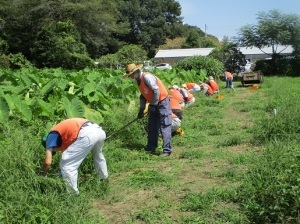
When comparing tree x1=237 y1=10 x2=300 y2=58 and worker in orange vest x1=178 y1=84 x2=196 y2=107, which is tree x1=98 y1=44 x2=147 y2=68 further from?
worker in orange vest x1=178 y1=84 x2=196 y2=107

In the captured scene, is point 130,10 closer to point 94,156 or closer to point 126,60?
point 126,60

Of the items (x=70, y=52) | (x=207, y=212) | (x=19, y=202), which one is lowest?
(x=207, y=212)

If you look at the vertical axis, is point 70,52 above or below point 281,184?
above

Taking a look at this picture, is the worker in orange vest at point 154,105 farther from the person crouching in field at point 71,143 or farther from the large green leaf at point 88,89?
the person crouching in field at point 71,143

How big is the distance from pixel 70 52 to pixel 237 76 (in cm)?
1162

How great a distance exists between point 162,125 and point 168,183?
5.43ft

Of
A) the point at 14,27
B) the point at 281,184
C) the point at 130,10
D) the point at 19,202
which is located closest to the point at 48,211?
the point at 19,202

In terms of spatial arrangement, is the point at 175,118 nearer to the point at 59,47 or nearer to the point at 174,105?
the point at 174,105

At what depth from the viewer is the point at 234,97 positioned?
13.5 metres

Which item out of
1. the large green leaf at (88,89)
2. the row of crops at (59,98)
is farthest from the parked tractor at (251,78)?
→ the large green leaf at (88,89)

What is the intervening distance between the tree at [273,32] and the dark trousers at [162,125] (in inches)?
798

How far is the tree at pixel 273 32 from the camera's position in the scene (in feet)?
80.3

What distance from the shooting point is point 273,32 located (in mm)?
24578

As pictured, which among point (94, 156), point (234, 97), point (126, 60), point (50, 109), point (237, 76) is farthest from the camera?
point (126, 60)
